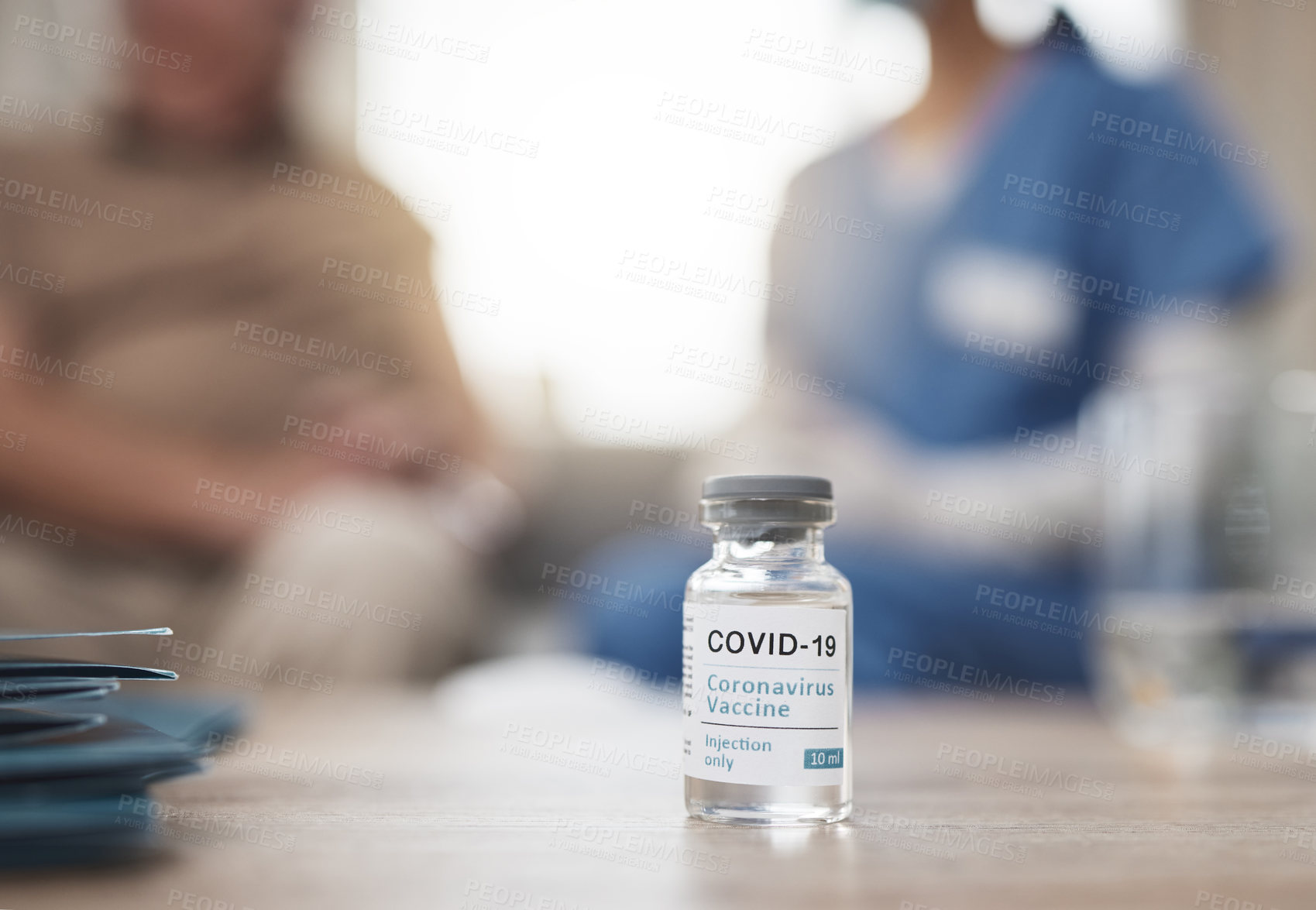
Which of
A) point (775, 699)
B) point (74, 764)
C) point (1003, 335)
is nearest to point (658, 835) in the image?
point (775, 699)

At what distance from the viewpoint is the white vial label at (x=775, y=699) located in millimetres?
396

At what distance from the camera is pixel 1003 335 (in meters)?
1.41

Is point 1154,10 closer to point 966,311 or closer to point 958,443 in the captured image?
point 966,311

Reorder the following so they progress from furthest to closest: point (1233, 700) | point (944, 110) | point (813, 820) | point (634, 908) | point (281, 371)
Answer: point (944, 110)
point (281, 371)
point (1233, 700)
point (813, 820)
point (634, 908)

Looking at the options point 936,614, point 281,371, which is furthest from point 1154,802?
point 281,371

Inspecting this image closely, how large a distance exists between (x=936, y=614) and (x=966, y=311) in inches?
Answer: 22.7

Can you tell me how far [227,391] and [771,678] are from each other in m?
1.27

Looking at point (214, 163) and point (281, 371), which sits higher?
point (214, 163)

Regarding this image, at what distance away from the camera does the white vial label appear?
0.40 metres

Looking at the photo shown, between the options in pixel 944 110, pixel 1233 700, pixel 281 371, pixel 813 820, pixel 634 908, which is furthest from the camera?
pixel 944 110

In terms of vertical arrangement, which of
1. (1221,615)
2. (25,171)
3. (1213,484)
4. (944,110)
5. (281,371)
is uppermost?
(944,110)

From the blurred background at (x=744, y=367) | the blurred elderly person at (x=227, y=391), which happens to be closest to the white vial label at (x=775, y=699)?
the blurred background at (x=744, y=367)

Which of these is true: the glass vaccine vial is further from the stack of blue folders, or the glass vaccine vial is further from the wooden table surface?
the stack of blue folders

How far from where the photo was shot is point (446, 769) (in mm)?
518
